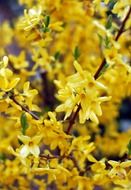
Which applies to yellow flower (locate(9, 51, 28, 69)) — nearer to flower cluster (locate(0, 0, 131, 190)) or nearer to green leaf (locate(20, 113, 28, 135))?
flower cluster (locate(0, 0, 131, 190))

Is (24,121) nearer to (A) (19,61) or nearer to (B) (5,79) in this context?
(B) (5,79)

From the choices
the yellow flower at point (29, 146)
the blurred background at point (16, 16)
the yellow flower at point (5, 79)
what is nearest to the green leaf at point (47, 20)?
the yellow flower at point (5, 79)

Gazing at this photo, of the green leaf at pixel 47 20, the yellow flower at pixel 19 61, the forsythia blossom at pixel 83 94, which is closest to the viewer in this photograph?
the forsythia blossom at pixel 83 94

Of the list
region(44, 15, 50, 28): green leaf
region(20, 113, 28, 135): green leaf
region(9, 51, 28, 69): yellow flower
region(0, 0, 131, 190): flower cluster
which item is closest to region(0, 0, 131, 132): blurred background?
region(0, 0, 131, 190): flower cluster

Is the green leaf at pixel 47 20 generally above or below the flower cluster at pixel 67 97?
above

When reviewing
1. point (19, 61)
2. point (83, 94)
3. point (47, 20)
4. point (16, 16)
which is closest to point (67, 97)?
point (83, 94)

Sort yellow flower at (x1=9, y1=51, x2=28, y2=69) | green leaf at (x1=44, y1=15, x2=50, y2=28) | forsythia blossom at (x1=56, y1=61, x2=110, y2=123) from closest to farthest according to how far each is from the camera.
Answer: forsythia blossom at (x1=56, y1=61, x2=110, y2=123) < green leaf at (x1=44, y1=15, x2=50, y2=28) < yellow flower at (x1=9, y1=51, x2=28, y2=69)

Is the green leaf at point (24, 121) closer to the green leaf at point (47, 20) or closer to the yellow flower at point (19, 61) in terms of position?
the green leaf at point (47, 20)

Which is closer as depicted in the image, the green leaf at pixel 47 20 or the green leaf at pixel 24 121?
the green leaf at pixel 24 121

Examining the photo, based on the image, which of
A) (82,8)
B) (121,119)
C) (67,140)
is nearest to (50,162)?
(67,140)
